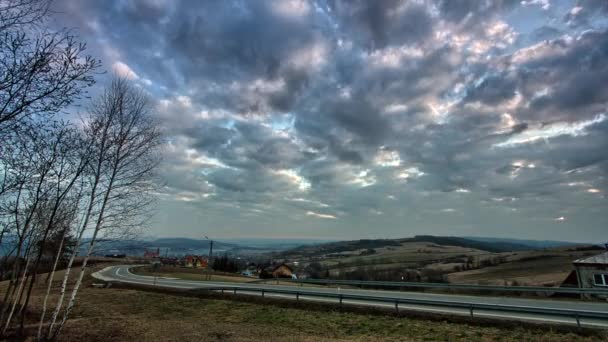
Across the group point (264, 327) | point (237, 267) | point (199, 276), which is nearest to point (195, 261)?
point (237, 267)

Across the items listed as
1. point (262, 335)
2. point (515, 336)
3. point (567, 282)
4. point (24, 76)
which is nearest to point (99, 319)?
point (262, 335)

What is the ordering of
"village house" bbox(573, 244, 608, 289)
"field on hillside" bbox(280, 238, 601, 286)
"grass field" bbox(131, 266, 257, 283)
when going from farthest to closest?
"field on hillside" bbox(280, 238, 601, 286), "grass field" bbox(131, 266, 257, 283), "village house" bbox(573, 244, 608, 289)

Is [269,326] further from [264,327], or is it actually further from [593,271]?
[593,271]

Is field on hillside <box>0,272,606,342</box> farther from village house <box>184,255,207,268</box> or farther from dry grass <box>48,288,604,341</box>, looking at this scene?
village house <box>184,255,207,268</box>

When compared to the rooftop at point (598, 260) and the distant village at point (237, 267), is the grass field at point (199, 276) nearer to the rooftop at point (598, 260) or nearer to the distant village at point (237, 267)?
the distant village at point (237, 267)

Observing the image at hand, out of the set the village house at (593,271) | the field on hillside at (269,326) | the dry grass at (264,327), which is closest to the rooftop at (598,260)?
the village house at (593,271)

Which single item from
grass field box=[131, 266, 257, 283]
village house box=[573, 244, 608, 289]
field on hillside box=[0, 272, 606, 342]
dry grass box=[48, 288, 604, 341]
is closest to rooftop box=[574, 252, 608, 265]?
village house box=[573, 244, 608, 289]

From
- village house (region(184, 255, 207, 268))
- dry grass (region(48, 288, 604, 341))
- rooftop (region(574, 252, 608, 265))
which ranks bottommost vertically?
dry grass (region(48, 288, 604, 341))

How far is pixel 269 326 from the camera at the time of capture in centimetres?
1708

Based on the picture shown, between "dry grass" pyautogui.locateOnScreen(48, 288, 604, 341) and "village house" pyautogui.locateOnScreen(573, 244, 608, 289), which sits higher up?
"village house" pyautogui.locateOnScreen(573, 244, 608, 289)

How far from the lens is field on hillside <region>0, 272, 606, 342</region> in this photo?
44.4ft

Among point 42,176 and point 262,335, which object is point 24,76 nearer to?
point 42,176

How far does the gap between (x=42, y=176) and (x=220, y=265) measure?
90.8 metres

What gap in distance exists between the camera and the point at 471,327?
14.5 meters
